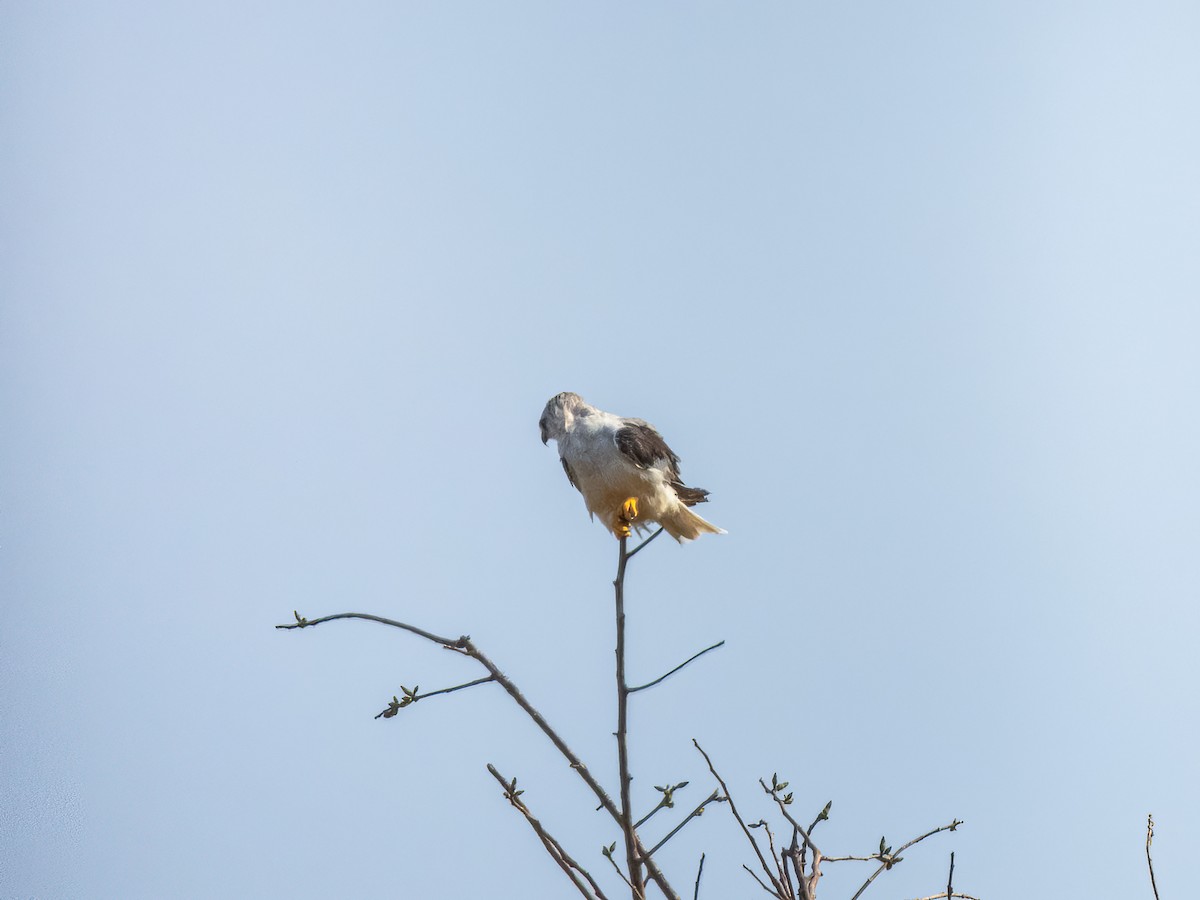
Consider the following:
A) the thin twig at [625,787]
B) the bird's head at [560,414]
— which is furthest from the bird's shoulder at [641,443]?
the thin twig at [625,787]

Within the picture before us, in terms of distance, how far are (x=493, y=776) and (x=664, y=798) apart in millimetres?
642

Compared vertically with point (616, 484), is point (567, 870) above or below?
below

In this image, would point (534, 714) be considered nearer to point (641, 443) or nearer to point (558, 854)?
point (558, 854)

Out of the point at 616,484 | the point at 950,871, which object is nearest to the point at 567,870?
the point at 950,871

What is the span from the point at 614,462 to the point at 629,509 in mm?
357

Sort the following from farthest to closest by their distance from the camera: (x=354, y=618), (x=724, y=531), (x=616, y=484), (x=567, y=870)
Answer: (x=724, y=531)
(x=616, y=484)
(x=354, y=618)
(x=567, y=870)

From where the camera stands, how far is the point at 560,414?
7547mm

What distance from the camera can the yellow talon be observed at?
7152 mm

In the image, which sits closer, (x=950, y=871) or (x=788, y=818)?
(x=950, y=871)

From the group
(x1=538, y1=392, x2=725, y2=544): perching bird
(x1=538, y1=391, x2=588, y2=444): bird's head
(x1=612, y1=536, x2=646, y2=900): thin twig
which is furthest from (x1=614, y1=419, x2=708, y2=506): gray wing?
(x1=612, y1=536, x2=646, y2=900): thin twig

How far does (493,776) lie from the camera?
329 cm

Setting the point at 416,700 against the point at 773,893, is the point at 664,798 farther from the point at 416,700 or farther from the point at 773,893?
the point at 416,700

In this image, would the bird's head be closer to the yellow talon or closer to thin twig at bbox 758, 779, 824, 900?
the yellow talon

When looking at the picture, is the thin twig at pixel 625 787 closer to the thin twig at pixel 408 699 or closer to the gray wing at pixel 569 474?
the thin twig at pixel 408 699
